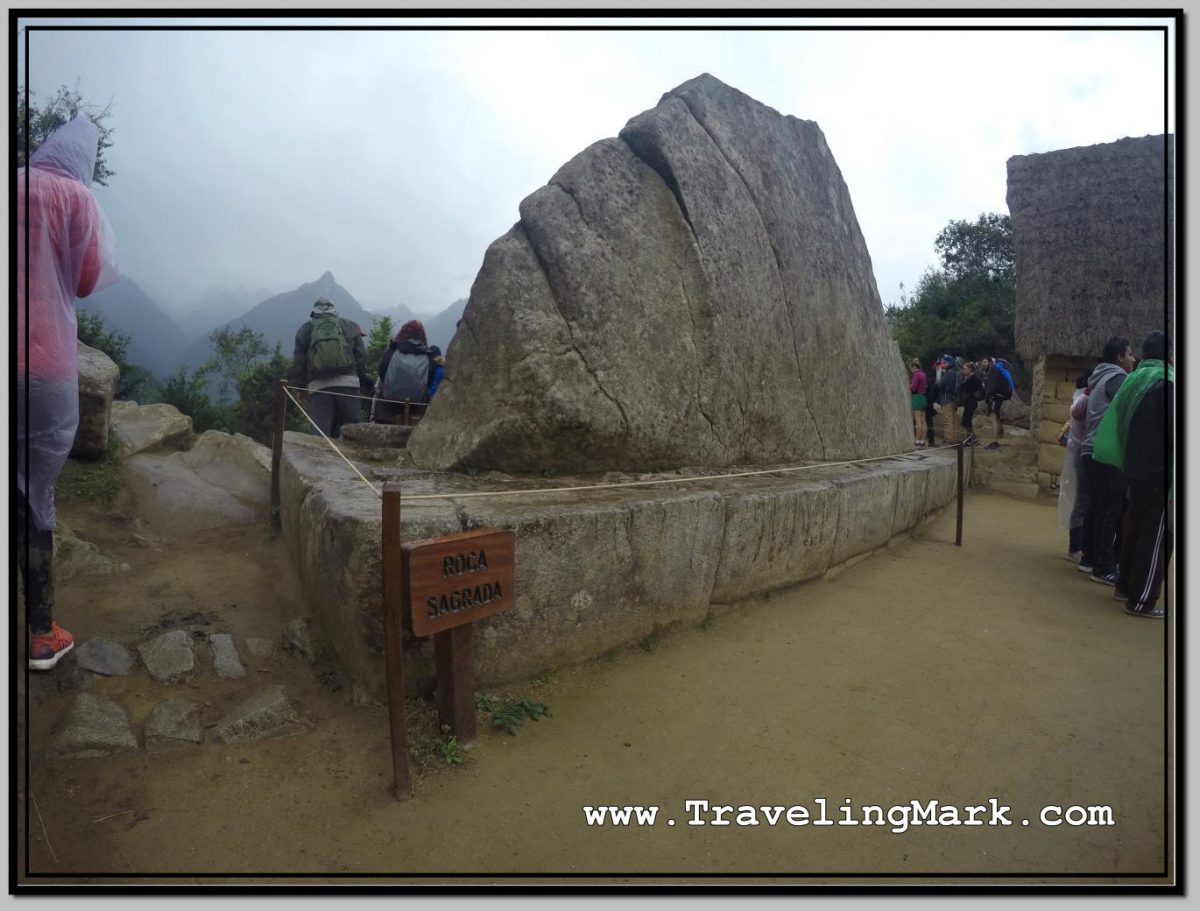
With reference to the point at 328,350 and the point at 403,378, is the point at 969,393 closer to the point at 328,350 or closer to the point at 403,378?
the point at 403,378

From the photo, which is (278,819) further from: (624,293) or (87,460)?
(87,460)

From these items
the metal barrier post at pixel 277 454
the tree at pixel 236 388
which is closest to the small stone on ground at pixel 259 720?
the metal barrier post at pixel 277 454

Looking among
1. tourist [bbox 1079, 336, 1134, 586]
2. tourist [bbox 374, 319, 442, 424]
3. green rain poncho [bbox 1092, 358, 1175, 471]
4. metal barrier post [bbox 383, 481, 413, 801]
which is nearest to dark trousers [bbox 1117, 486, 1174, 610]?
green rain poncho [bbox 1092, 358, 1175, 471]

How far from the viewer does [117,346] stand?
40.3ft

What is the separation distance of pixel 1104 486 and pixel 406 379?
513 cm

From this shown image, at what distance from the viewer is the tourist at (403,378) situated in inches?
221

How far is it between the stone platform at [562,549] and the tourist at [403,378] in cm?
122

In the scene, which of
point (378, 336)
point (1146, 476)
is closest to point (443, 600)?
point (1146, 476)

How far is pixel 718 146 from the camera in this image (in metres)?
4.80

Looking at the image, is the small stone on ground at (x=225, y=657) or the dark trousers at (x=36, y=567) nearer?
the dark trousers at (x=36, y=567)

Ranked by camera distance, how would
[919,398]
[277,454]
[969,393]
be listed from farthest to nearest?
1. [919,398]
2. [969,393]
3. [277,454]

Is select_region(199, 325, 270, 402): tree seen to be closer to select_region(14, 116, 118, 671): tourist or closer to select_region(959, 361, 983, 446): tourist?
select_region(959, 361, 983, 446): tourist

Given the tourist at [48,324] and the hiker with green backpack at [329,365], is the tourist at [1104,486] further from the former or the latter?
the tourist at [48,324]

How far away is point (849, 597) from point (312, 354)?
167 inches
